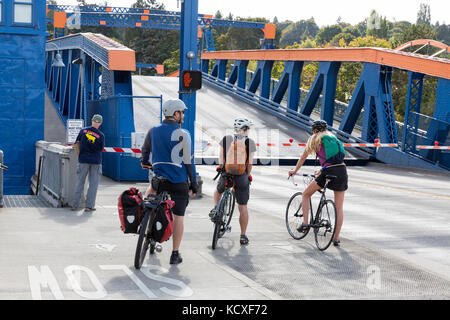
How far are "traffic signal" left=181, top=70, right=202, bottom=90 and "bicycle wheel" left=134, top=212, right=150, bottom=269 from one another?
7.33 metres

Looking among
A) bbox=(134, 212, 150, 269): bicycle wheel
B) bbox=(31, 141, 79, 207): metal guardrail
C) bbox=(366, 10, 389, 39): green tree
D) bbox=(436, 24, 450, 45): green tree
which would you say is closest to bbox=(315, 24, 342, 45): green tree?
bbox=(436, 24, 450, 45): green tree

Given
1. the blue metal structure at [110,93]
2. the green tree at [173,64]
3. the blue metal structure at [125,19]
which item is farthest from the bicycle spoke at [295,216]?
the green tree at [173,64]

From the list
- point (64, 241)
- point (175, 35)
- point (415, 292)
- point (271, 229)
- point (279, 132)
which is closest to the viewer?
point (415, 292)

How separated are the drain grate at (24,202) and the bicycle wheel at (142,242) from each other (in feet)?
21.2

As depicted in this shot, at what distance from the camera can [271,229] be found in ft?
37.1

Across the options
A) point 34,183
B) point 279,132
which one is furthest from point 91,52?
point 279,132

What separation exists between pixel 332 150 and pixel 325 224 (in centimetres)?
104

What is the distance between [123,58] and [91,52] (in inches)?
125

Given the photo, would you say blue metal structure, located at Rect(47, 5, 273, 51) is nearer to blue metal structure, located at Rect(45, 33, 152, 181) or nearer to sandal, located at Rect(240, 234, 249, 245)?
blue metal structure, located at Rect(45, 33, 152, 181)

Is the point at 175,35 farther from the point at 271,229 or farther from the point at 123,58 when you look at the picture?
the point at 271,229

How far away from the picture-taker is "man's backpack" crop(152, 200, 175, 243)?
7.85 metres

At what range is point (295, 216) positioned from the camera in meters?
10.4

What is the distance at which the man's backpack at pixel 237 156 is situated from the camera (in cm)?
943

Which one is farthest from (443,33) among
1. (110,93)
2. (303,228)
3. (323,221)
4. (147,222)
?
(147,222)
